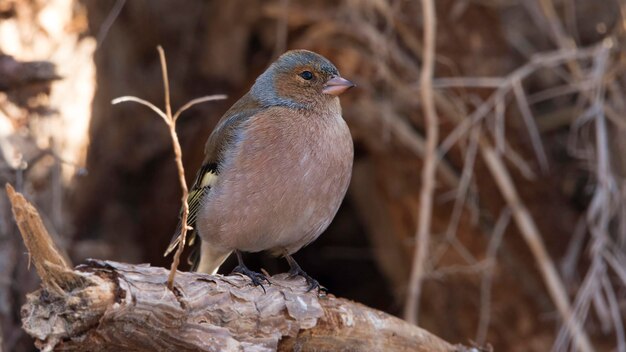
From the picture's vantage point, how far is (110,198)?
223 inches

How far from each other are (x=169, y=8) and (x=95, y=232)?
5.40ft

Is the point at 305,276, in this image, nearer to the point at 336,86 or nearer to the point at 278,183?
the point at 278,183

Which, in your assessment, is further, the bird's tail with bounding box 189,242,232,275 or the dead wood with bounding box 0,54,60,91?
the dead wood with bounding box 0,54,60,91

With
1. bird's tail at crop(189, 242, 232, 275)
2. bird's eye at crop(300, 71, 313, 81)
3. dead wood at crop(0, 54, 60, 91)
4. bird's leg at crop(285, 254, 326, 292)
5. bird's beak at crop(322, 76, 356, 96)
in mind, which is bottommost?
bird's tail at crop(189, 242, 232, 275)

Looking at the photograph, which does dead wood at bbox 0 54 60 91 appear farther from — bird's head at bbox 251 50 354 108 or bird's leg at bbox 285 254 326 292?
bird's leg at bbox 285 254 326 292

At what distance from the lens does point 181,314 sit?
2559mm

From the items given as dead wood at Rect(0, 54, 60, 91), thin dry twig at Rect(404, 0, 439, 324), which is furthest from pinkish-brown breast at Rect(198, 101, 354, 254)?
dead wood at Rect(0, 54, 60, 91)

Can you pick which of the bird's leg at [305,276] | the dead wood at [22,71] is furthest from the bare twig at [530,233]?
the dead wood at [22,71]

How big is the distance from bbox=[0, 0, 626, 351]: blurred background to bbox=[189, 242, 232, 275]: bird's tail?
802 millimetres

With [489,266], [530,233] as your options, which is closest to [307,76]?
[489,266]

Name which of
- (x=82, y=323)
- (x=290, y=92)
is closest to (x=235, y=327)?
(x=82, y=323)

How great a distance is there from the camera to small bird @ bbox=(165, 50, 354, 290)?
3.46 m

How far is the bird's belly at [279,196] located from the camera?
135 inches

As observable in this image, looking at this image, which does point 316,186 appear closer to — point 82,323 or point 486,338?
point 82,323
